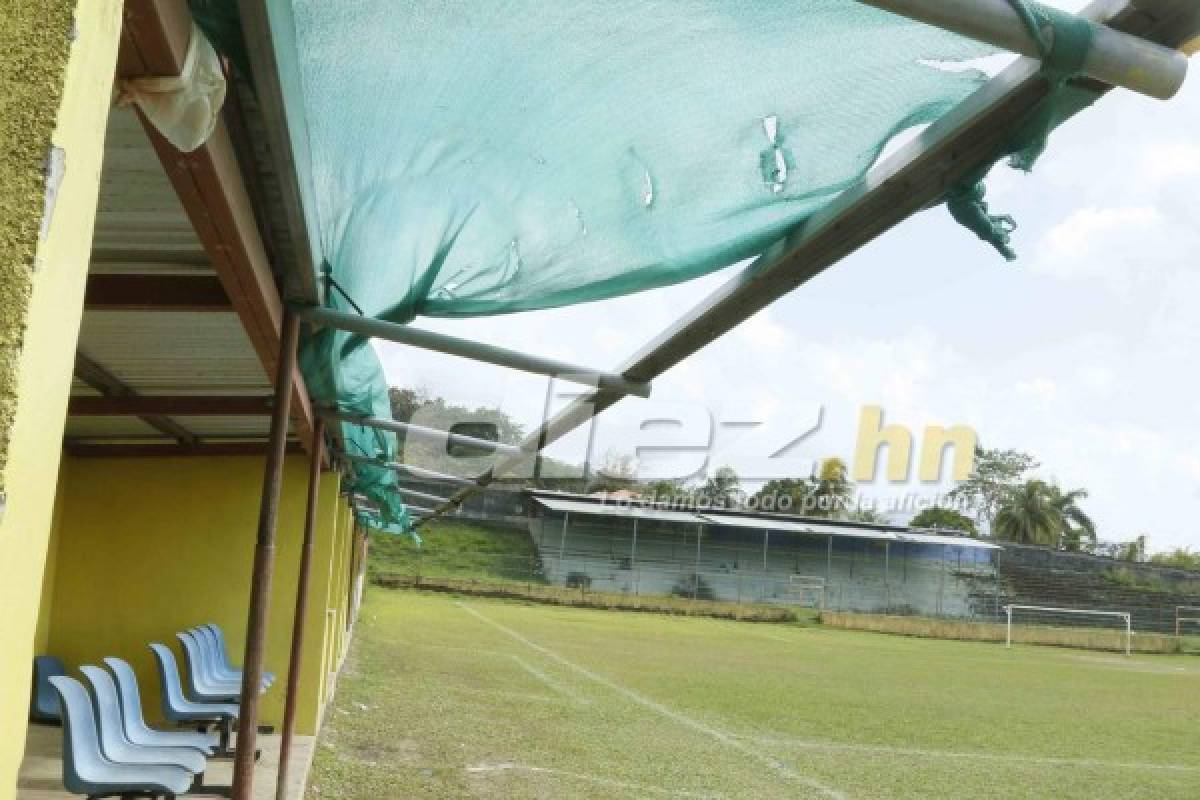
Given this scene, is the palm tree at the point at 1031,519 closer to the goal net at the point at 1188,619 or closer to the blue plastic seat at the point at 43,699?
the goal net at the point at 1188,619

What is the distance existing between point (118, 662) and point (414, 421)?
1.81 metres

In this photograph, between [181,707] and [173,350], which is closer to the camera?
[173,350]

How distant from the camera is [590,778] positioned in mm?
8172

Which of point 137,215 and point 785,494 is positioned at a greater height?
point 785,494

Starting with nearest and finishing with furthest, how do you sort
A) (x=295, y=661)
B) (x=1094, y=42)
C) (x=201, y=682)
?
(x=1094, y=42) < (x=295, y=661) < (x=201, y=682)

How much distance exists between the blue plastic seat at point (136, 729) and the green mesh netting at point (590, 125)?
3424 mm

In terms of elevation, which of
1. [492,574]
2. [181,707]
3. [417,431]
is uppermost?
[417,431]

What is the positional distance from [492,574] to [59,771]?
102ft

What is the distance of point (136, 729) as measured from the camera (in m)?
5.27

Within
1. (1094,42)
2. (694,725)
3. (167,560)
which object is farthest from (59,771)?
(694,725)

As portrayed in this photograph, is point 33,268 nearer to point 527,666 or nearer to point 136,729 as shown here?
point 136,729

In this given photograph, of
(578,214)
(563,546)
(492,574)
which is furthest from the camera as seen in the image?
(563,546)

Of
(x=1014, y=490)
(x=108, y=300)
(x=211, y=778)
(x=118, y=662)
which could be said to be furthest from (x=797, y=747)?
(x=1014, y=490)

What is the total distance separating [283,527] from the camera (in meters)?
8.20
